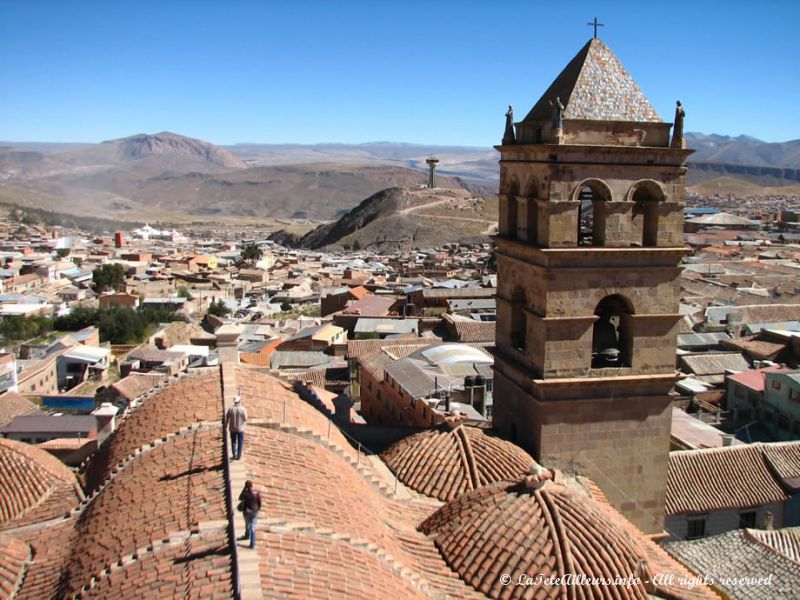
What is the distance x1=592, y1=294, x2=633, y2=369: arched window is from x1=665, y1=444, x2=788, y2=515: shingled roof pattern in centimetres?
704

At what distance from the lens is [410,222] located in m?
118

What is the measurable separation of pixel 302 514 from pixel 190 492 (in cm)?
130

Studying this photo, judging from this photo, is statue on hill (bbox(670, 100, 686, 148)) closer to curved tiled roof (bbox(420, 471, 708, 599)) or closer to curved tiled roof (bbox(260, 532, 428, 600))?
curved tiled roof (bbox(420, 471, 708, 599))

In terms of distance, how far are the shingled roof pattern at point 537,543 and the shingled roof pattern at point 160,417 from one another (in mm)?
3633

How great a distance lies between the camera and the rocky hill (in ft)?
363

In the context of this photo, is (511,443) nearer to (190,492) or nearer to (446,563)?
(446,563)

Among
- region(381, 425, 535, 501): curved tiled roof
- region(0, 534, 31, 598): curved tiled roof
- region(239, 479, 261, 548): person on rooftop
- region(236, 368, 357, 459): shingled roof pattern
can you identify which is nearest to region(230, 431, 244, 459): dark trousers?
region(236, 368, 357, 459): shingled roof pattern

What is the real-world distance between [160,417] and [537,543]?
577 cm

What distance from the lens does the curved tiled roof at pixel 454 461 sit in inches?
417

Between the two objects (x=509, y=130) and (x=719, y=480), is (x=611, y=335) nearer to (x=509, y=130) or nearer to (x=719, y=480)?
(x=509, y=130)

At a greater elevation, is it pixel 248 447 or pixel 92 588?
pixel 248 447

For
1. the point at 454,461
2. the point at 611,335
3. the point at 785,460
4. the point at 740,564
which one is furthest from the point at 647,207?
the point at 785,460

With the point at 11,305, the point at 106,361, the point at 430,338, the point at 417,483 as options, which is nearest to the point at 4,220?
the point at 11,305

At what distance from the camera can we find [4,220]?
411ft
